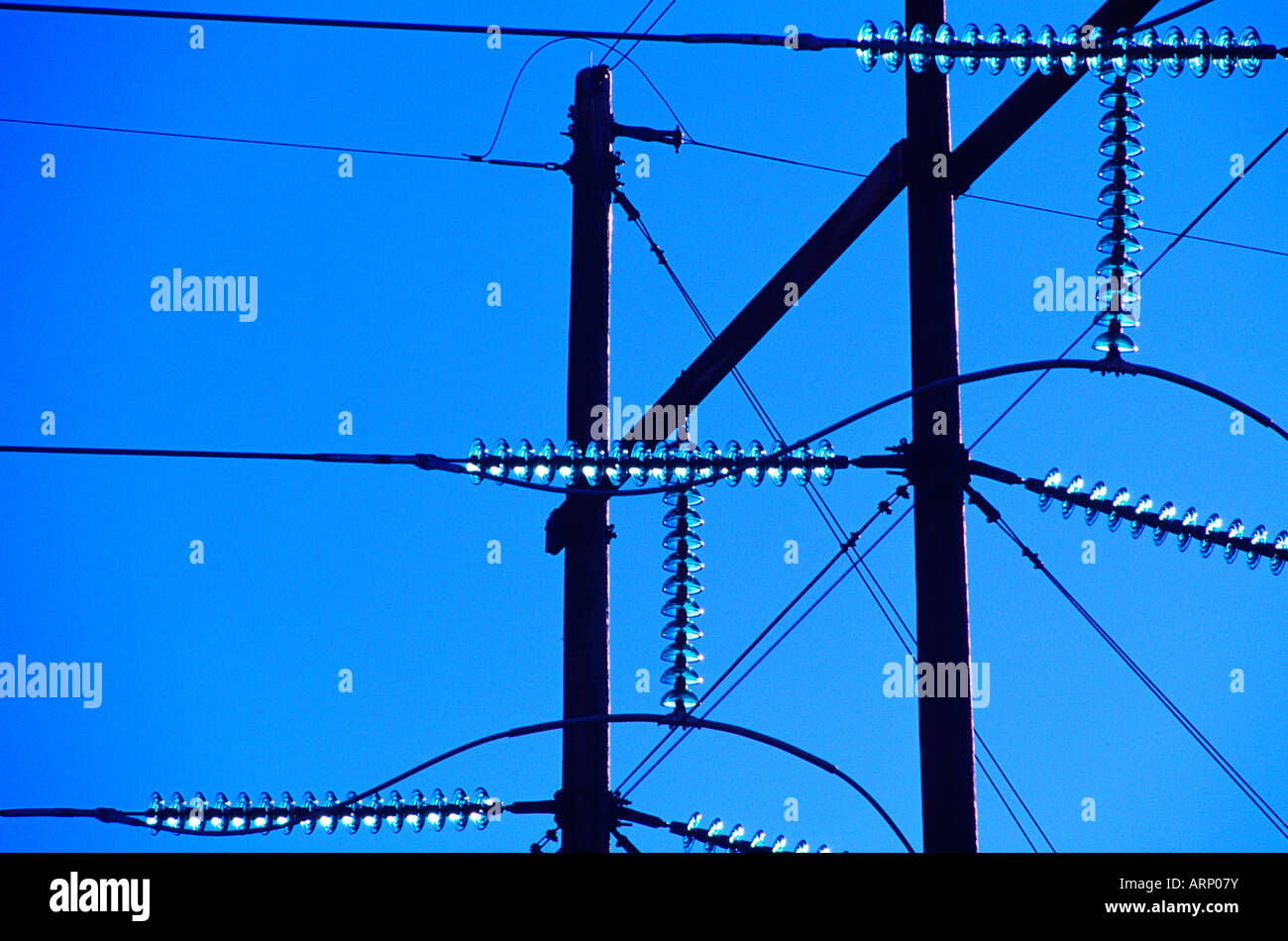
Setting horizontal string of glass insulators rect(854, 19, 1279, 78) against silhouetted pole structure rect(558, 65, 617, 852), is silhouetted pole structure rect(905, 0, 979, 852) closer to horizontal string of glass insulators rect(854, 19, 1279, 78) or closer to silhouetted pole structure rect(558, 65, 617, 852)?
horizontal string of glass insulators rect(854, 19, 1279, 78)

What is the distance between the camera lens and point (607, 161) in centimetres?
1183

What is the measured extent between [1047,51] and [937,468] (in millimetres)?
1962

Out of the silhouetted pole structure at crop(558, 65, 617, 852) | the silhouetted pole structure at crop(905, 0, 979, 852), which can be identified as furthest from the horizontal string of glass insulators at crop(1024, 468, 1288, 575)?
the silhouetted pole structure at crop(558, 65, 617, 852)

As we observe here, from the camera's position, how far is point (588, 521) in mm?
11039

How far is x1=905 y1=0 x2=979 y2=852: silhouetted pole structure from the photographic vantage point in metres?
7.40

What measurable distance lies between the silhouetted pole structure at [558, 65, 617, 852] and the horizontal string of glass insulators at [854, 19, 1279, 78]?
14.4 feet

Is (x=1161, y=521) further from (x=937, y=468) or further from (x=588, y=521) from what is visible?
(x=588, y=521)

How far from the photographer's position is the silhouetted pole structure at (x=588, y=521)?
10.7m

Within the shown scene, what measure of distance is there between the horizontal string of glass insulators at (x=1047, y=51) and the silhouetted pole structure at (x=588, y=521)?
4.40 meters

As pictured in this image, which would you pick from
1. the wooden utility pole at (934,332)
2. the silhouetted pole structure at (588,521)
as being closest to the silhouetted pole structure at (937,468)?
the wooden utility pole at (934,332)

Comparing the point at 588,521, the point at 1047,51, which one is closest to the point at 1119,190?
the point at 1047,51

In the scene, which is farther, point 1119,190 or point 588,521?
point 588,521
